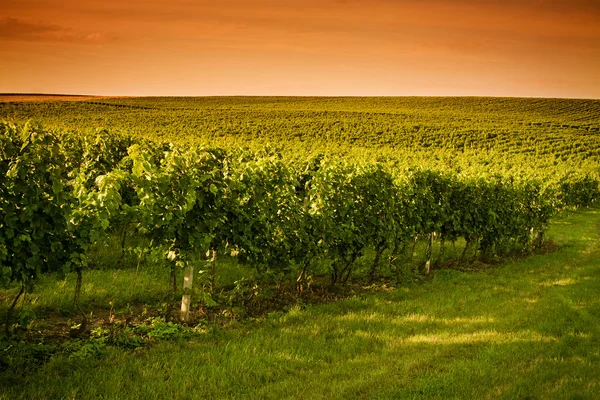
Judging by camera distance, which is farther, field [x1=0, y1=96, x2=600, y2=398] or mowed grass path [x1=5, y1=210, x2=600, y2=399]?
field [x1=0, y1=96, x2=600, y2=398]

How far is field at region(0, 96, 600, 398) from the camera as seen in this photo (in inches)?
218

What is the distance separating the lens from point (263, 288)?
9414 mm

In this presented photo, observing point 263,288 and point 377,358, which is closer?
point 377,358

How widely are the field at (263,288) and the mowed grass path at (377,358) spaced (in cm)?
3

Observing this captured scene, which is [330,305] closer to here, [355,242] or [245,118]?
[355,242]

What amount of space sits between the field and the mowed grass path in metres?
0.03

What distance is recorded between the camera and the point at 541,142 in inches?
2411

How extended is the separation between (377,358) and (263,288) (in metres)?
3.49

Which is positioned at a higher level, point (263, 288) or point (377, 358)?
point (377, 358)

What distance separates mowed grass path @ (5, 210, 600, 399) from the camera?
530 centimetres

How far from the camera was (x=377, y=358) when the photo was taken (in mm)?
6395

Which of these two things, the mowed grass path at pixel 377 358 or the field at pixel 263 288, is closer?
the mowed grass path at pixel 377 358

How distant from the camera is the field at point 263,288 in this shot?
218 inches

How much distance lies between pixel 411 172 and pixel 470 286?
10.2ft
